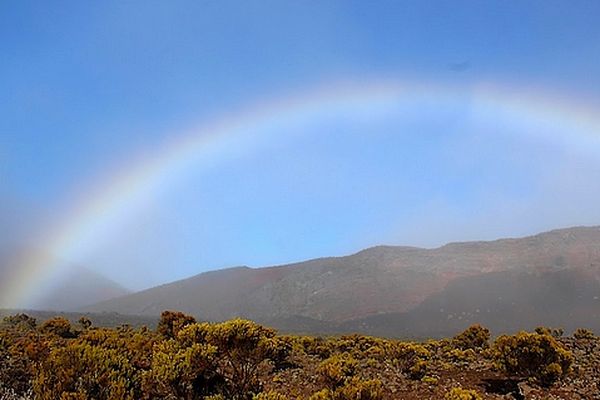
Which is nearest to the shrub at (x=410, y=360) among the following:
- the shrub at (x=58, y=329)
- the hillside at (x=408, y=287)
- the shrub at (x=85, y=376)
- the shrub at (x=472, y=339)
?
the shrub at (x=472, y=339)

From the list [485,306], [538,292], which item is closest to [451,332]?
[485,306]

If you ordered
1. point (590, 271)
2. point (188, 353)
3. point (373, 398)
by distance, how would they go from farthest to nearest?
point (590, 271) → point (188, 353) → point (373, 398)

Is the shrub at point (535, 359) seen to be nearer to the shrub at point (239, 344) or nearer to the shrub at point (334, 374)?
the shrub at point (334, 374)

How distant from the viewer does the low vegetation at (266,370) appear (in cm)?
884

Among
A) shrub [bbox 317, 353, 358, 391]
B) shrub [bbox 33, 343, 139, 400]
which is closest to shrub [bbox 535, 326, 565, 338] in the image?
shrub [bbox 317, 353, 358, 391]

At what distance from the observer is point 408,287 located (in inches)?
3600

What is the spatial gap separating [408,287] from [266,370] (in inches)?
3041

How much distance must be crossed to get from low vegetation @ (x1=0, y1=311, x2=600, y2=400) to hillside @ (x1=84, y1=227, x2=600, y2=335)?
46.4m

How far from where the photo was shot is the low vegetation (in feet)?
29.0

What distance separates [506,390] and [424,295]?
74.4 metres

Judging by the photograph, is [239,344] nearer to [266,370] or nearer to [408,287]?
[266,370]

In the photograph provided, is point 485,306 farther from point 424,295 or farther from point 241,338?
point 241,338

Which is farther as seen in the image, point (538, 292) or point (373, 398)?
point (538, 292)

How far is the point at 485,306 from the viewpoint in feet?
238
